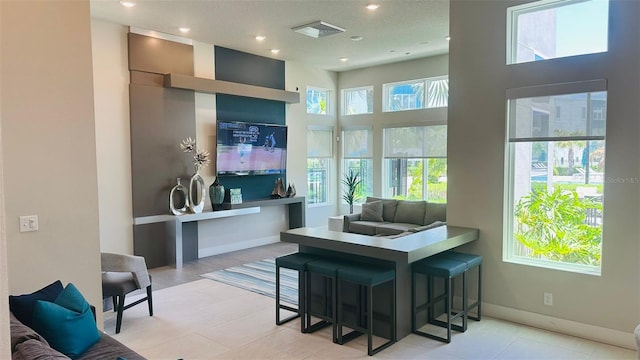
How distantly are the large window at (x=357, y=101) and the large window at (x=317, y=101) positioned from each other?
41 centimetres

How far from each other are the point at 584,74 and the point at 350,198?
5685 millimetres

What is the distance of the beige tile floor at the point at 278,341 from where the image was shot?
3.53 metres

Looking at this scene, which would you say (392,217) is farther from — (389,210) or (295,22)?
(295,22)

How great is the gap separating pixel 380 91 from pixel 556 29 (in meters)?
4.85

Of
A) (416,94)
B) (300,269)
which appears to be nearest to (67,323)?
(300,269)

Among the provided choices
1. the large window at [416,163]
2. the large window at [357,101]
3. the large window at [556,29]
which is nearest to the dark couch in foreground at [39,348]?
the large window at [556,29]

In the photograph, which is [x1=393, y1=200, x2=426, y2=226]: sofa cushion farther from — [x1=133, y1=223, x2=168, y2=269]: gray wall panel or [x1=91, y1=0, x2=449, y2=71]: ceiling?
[x1=133, y1=223, x2=168, y2=269]: gray wall panel

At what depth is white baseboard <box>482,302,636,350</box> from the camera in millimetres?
3636

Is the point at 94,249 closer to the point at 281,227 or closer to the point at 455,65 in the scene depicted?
the point at 455,65

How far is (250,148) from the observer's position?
7.43m

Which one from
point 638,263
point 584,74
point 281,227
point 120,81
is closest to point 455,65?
point 584,74

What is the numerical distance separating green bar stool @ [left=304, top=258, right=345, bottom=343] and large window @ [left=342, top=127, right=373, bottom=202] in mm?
5023

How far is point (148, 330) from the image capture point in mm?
4035

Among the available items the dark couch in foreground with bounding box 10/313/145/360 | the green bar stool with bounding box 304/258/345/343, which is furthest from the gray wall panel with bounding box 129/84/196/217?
the dark couch in foreground with bounding box 10/313/145/360
